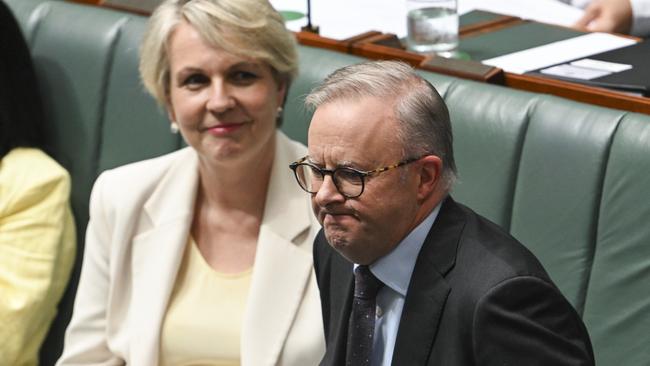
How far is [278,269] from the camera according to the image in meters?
2.17

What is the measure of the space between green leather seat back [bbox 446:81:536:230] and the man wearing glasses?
0.59m

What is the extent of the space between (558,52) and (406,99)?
3.65ft

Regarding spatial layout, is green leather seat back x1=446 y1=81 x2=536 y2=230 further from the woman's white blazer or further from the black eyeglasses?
the black eyeglasses

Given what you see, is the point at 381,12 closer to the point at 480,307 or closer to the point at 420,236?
the point at 420,236

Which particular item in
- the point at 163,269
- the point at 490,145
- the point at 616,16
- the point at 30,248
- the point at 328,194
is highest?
the point at 328,194

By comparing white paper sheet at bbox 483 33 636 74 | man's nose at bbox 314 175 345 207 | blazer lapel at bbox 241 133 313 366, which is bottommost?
blazer lapel at bbox 241 133 313 366

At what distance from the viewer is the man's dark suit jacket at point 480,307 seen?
54.2 inches

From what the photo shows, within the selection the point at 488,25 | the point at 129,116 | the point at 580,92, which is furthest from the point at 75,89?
the point at 580,92

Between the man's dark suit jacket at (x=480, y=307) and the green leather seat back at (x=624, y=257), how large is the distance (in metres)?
0.51

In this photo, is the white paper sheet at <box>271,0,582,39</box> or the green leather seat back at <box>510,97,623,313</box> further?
the white paper sheet at <box>271,0,582,39</box>

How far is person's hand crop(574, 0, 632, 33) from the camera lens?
9.87ft

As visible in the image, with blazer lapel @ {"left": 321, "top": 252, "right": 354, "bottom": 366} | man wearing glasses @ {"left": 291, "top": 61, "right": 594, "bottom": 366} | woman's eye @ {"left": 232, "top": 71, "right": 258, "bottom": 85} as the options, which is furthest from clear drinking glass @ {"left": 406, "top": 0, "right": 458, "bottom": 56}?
man wearing glasses @ {"left": 291, "top": 61, "right": 594, "bottom": 366}

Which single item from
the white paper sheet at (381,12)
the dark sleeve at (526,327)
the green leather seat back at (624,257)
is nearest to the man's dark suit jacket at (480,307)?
the dark sleeve at (526,327)

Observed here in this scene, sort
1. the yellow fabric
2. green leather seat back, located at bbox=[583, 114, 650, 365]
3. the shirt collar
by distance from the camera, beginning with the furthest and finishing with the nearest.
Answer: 1. the yellow fabric
2. green leather seat back, located at bbox=[583, 114, 650, 365]
3. the shirt collar
